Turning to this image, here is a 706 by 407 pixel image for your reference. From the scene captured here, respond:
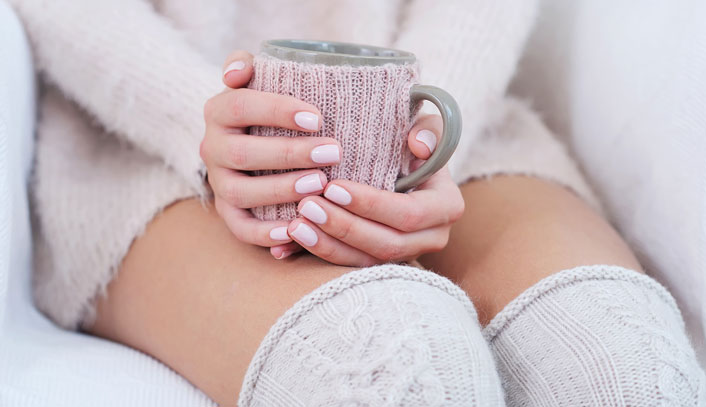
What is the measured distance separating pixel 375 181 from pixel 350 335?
0.43ft

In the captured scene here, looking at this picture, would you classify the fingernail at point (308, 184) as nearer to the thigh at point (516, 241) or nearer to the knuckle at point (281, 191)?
the knuckle at point (281, 191)

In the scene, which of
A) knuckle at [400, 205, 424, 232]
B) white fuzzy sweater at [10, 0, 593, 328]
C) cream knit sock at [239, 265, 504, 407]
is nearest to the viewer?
cream knit sock at [239, 265, 504, 407]

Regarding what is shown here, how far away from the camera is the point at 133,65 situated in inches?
26.3

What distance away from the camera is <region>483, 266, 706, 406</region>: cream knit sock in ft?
1.47

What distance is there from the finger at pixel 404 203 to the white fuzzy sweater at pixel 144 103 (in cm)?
19

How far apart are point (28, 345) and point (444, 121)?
445 millimetres

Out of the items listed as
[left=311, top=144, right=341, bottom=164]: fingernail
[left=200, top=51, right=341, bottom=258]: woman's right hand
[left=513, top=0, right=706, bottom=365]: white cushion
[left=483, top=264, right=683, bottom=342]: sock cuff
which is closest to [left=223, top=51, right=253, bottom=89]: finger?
[left=200, top=51, right=341, bottom=258]: woman's right hand

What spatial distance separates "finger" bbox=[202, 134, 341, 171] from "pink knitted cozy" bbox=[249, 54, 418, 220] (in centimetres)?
1

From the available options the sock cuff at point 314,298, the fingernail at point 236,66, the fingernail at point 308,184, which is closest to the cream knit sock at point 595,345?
the sock cuff at point 314,298

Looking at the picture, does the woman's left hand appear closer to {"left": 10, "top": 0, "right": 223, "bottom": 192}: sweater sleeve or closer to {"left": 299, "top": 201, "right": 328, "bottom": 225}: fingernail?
{"left": 299, "top": 201, "right": 328, "bottom": 225}: fingernail

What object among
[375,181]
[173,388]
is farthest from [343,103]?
[173,388]

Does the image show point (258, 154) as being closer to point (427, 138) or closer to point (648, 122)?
point (427, 138)

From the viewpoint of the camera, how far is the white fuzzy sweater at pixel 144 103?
66 centimetres

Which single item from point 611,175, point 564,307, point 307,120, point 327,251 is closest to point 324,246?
point 327,251
